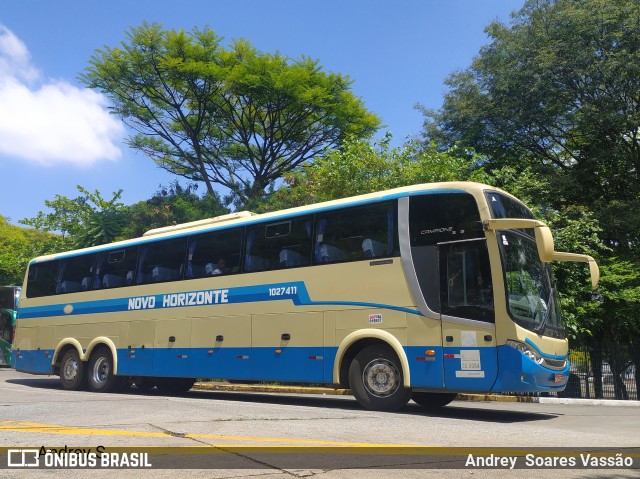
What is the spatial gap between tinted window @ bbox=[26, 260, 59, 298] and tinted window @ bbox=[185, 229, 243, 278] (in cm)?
580

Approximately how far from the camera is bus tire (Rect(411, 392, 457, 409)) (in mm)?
12453

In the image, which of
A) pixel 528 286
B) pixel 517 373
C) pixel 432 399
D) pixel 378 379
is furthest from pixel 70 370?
pixel 528 286

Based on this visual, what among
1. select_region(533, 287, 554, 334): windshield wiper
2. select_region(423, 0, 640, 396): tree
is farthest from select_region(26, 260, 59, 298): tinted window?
select_region(423, 0, 640, 396): tree

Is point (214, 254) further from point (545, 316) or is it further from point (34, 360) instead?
point (34, 360)

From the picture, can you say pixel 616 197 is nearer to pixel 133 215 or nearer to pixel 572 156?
pixel 572 156

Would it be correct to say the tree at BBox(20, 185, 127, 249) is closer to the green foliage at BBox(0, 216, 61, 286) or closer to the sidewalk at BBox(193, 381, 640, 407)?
the green foliage at BBox(0, 216, 61, 286)

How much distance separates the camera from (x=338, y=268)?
11789 mm

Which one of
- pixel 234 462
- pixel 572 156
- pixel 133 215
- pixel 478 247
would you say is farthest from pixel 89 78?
pixel 234 462

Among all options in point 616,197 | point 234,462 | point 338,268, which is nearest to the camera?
point 234,462

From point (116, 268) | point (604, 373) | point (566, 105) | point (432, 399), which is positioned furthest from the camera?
point (566, 105)

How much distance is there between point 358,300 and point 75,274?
9.44m

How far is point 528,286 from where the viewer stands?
1052 cm

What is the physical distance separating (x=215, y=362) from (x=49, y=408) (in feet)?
12.7

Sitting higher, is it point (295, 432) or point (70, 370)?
point (70, 370)
